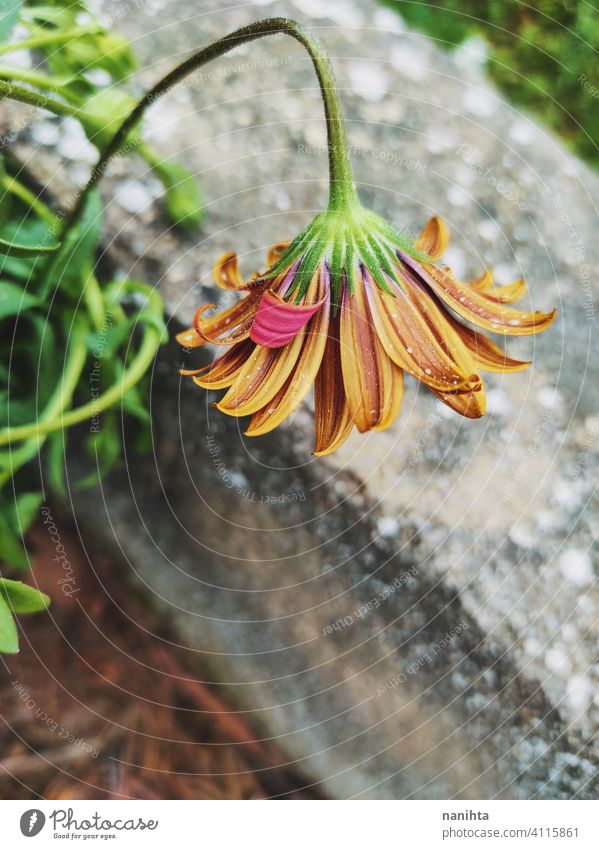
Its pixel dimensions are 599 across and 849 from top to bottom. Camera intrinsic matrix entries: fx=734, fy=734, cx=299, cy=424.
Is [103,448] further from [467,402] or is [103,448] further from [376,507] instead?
[467,402]

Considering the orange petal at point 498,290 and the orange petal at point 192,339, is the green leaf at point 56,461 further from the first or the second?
the orange petal at point 498,290

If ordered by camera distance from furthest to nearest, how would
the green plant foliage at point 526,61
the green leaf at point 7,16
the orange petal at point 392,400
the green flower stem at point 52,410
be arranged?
the green plant foliage at point 526,61 → the green flower stem at point 52,410 → the green leaf at point 7,16 → the orange petal at point 392,400

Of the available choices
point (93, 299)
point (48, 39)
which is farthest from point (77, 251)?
point (48, 39)

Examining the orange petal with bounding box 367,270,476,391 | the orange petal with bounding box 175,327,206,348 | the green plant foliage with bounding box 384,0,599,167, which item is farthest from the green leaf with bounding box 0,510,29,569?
the green plant foliage with bounding box 384,0,599,167
